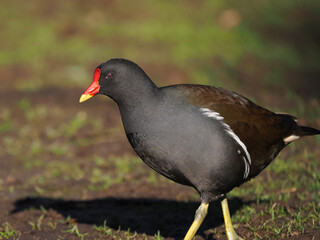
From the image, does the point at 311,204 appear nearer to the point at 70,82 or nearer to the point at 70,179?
the point at 70,179

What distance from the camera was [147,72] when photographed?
962 cm

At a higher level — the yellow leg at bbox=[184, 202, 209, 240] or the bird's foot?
the yellow leg at bbox=[184, 202, 209, 240]

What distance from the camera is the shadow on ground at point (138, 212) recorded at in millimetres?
5152

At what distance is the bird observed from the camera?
4133 millimetres

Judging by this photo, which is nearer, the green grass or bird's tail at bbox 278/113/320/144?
bird's tail at bbox 278/113/320/144

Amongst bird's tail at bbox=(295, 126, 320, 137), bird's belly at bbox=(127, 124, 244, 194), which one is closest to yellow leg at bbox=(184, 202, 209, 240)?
bird's belly at bbox=(127, 124, 244, 194)

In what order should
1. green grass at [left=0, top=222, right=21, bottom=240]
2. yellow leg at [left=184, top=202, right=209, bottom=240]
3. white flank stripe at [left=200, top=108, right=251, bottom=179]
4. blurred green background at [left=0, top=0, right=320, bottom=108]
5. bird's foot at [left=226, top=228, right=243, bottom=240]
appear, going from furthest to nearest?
1. blurred green background at [left=0, top=0, right=320, bottom=108]
2. green grass at [left=0, top=222, right=21, bottom=240]
3. bird's foot at [left=226, top=228, right=243, bottom=240]
4. yellow leg at [left=184, top=202, right=209, bottom=240]
5. white flank stripe at [left=200, top=108, right=251, bottom=179]

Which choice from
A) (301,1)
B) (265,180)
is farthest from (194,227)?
(301,1)

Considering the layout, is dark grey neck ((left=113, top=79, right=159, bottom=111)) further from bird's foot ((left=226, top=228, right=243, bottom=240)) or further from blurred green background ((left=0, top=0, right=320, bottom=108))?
blurred green background ((left=0, top=0, right=320, bottom=108))

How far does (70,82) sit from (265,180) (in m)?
4.40

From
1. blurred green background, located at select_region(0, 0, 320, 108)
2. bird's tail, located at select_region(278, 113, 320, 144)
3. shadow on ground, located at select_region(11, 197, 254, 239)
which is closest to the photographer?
bird's tail, located at select_region(278, 113, 320, 144)

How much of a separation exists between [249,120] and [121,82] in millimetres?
1023

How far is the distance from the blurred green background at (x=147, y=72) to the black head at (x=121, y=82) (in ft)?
4.23

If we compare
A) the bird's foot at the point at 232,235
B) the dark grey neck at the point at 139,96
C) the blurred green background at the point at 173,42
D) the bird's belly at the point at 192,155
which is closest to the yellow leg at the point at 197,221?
the bird's belly at the point at 192,155
